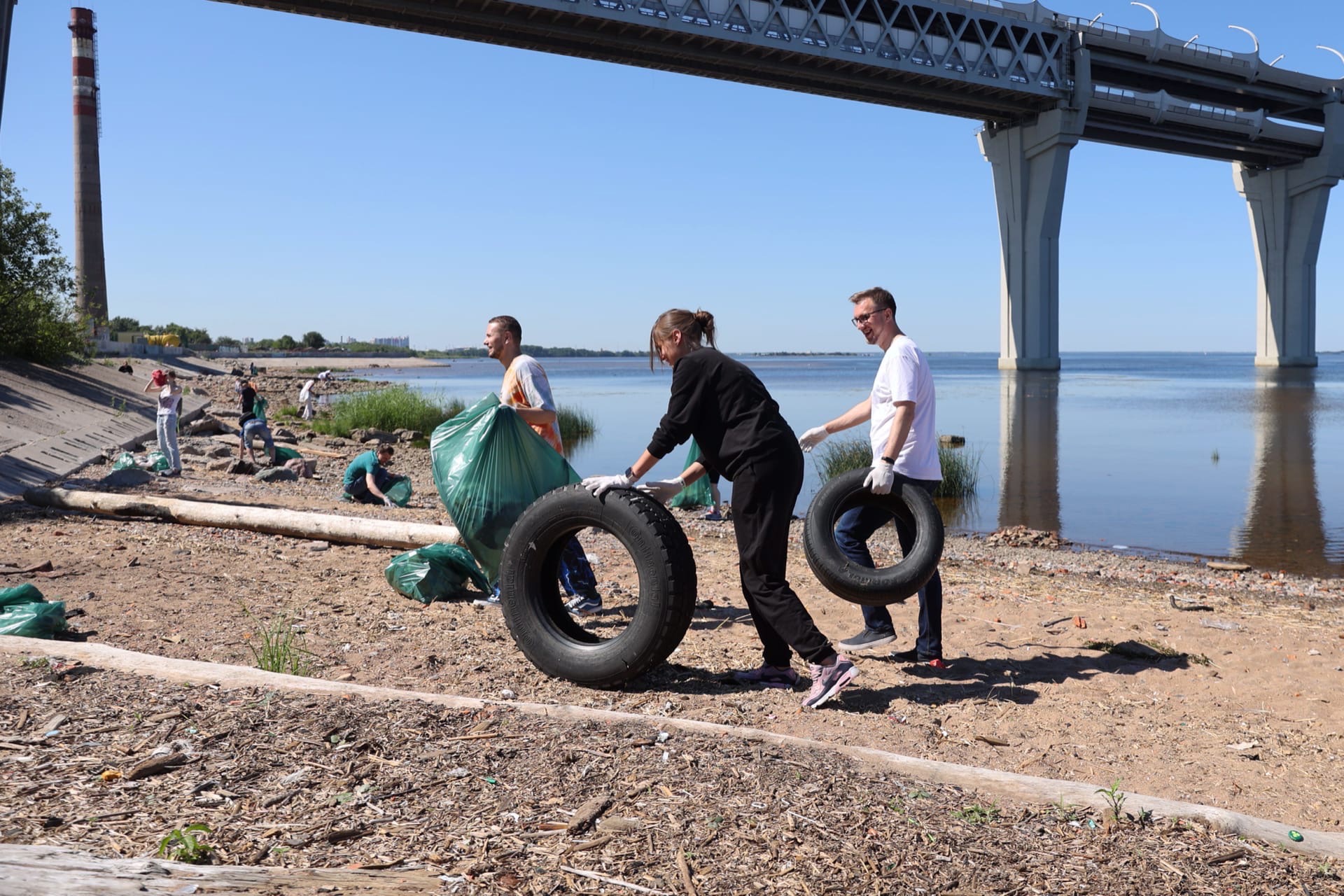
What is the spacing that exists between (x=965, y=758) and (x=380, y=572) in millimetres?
4303

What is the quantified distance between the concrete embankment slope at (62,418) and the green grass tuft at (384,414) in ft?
11.1

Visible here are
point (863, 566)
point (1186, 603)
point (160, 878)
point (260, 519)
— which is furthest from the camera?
point (260, 519)

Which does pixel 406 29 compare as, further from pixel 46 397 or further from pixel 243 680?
pixel 243 680

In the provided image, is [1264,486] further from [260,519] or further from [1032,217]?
[1032,217]

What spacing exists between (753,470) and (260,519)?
508 cm

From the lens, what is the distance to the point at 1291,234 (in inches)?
2464

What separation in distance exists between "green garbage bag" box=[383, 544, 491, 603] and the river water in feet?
24.5

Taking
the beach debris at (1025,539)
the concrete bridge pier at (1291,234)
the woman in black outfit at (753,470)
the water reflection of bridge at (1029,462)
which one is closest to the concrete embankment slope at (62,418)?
the woman in black outfit at (753,470)

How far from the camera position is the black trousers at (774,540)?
3.93 metres

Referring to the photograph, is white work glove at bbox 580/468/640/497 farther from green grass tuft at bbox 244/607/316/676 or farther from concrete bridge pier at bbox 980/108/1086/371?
concrete bridge pier at bbox 980/108/1086/371

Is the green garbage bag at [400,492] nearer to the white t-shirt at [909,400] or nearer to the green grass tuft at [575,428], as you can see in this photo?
the white t-shirt at [909,400]

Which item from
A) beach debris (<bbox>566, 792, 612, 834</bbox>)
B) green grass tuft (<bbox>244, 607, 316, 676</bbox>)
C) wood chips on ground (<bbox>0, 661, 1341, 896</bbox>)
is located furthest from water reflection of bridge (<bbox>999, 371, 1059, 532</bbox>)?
beach debris (<bbox>566, 792, 612, 834</bbox>)

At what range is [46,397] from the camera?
55.4 ft

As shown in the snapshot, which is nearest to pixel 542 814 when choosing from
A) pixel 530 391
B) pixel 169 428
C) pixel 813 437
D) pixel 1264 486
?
pixel 813 437
